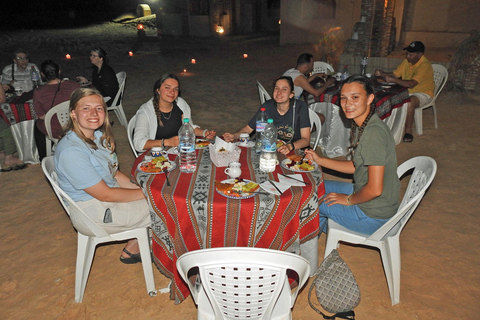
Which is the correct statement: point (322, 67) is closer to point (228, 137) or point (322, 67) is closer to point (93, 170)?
point (228, 137)

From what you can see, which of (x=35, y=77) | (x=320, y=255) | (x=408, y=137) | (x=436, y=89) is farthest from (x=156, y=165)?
(x=436, y=89)

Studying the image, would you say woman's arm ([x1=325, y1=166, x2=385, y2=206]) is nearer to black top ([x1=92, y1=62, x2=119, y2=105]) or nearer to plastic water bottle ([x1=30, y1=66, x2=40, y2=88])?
black top ([x1=92, y1=62, x2=119, y2=105])

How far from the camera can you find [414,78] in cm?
605

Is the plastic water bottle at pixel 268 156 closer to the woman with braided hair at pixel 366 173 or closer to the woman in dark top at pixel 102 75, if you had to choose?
the woman with braided hair at pixel 366 173

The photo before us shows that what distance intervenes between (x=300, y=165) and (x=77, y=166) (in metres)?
1.64

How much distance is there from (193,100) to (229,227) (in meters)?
6.53

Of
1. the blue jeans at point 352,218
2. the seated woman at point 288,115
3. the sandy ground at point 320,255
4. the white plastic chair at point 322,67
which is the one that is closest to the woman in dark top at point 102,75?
the sandy ground at point 320,255

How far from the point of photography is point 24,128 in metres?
5.18

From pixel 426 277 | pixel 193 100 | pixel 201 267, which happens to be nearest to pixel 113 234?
pixel 201 267

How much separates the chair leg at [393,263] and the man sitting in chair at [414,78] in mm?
3802

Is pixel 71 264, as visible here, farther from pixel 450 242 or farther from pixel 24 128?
pixel 450 242

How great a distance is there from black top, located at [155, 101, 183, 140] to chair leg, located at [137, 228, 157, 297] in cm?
120

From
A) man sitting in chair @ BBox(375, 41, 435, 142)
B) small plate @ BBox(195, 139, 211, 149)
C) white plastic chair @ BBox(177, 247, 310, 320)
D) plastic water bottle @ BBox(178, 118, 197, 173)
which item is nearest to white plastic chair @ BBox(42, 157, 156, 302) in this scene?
plastic water bottle @ BBox(178, 118, 197, 173)

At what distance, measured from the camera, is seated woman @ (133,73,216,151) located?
346cm
